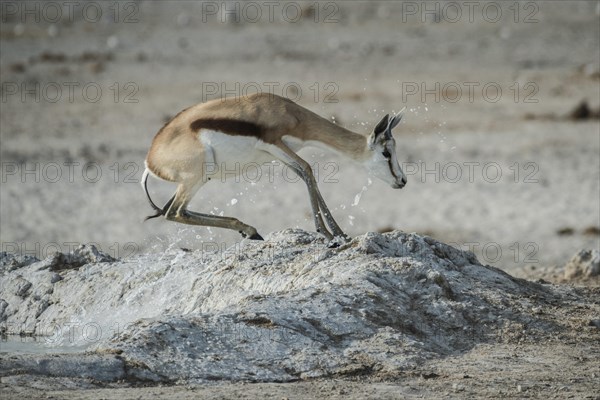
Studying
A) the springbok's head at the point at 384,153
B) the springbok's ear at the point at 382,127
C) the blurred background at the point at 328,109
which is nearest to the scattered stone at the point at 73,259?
the blurred background at the point at 328,109

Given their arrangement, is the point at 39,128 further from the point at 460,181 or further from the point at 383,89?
the point at 460,181

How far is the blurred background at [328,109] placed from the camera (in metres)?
17.1

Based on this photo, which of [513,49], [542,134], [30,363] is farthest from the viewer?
[513,49]

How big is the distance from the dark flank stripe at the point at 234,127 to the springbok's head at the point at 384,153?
1.09 metres

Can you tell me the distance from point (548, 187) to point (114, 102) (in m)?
10.7

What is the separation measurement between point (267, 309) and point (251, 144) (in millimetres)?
2616

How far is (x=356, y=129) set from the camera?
22438 millimetres

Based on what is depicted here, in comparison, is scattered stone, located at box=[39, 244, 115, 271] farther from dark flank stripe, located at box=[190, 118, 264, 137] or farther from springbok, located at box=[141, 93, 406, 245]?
dark flank stripe, located at box=[190, 118, 264, 137]

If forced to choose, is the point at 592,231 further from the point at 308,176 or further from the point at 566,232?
the point at 308,176

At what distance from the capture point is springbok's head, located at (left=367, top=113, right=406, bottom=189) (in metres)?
11.1

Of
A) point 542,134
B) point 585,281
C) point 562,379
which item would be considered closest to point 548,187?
point 542,134

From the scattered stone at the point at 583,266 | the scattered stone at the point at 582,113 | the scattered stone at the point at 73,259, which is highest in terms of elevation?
the scattered stone at the point at 582,113

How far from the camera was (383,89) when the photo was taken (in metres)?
25.4

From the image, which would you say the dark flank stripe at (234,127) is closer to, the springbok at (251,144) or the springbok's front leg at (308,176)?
the springbok at (251,144)
